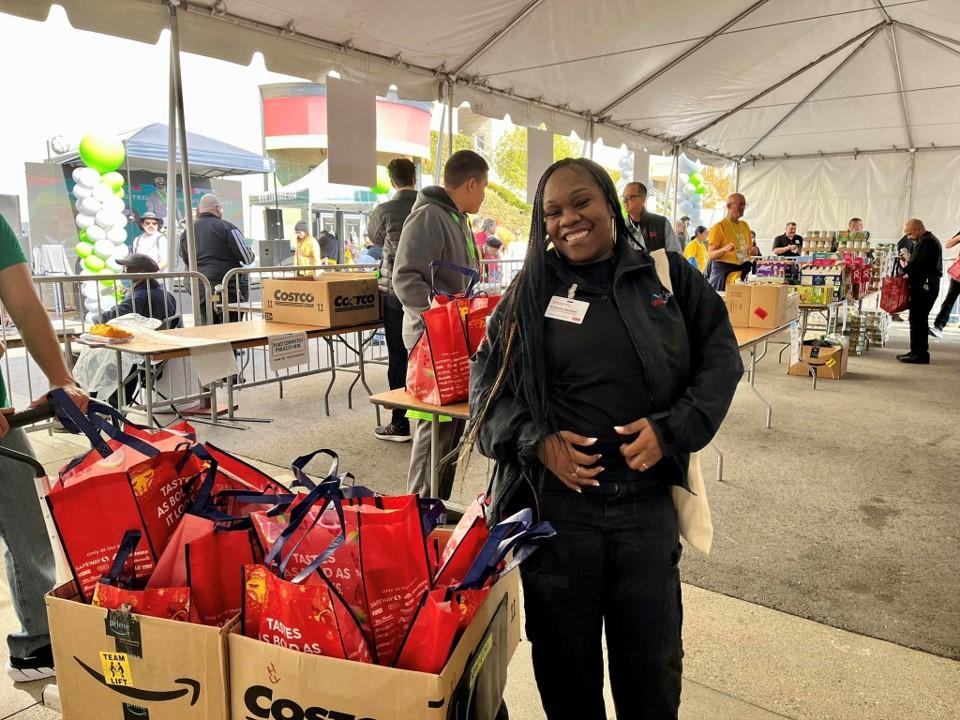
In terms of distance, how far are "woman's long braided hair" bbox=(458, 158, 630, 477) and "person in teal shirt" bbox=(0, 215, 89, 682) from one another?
3.53 feet

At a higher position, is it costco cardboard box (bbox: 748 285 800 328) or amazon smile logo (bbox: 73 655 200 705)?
costco cardboard box (bbox: 748 285 800 328)

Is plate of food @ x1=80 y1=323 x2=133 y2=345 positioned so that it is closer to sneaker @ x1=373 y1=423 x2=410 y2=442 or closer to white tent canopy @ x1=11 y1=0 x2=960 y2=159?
sneaker @ x1=373 y1=423 x2=410 y2=442

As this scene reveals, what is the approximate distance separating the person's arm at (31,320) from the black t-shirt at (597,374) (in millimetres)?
1192

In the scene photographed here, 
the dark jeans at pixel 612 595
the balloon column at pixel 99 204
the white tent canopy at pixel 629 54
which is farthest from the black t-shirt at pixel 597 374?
the balloon column at pixel 99 204

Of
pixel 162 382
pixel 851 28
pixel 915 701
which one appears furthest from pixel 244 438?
pixel 851 28

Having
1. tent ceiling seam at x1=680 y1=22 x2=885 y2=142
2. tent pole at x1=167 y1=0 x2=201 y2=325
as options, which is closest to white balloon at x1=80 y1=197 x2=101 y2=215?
tent pole at x1=167 y1=0 x2=201 y2=325

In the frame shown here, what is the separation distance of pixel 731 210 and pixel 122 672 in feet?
20.7

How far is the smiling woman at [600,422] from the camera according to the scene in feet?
4.16

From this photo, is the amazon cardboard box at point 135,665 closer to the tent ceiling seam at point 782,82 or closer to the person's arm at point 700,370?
the person's arm at point 700,370

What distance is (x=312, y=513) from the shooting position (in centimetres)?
105

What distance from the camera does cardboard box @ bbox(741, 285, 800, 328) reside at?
164 inches

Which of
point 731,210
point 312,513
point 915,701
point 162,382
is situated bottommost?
point 915,701

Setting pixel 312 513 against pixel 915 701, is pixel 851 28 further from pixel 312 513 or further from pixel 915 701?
pixel 312 513

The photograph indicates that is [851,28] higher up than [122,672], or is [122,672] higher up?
[851,28]
